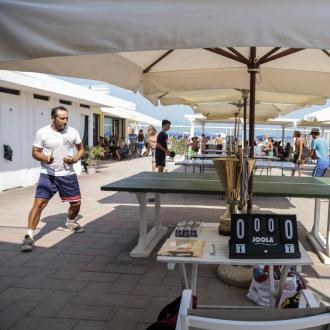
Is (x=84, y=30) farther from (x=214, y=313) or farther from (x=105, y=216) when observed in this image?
(x=105, y=216)

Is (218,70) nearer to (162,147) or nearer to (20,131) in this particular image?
(162,147)

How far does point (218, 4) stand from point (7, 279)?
11.5 feet

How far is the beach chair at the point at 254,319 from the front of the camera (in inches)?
64.7

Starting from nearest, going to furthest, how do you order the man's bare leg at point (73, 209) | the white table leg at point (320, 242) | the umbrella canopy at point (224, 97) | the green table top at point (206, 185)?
the green table top at point (206, 185)
the white table leg at point (320, 242)
the man's bare leg at point (73, 209)
the umbrella canopy at point (224, 97)

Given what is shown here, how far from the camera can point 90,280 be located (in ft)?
13.9

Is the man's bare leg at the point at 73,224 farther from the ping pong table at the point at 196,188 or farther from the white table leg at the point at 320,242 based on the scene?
the white table leg at the point at 320,242

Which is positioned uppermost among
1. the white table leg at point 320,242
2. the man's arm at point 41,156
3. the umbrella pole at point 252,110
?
the umbrella pole at point 252,110

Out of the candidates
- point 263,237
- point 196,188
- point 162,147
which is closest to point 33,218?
point 196,188

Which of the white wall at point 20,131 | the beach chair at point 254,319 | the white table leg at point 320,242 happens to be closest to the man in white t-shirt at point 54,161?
the white table leg at point 320,242

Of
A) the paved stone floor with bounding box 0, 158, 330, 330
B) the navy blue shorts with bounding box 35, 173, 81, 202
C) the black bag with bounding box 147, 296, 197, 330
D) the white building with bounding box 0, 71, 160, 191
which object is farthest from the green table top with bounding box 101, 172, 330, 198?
the white building with bounding box 0, 71, 160, 191

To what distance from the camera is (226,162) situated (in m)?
3.14

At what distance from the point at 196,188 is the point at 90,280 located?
1.52 m

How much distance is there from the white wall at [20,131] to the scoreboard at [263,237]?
8.66m

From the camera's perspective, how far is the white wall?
10.3 meters
